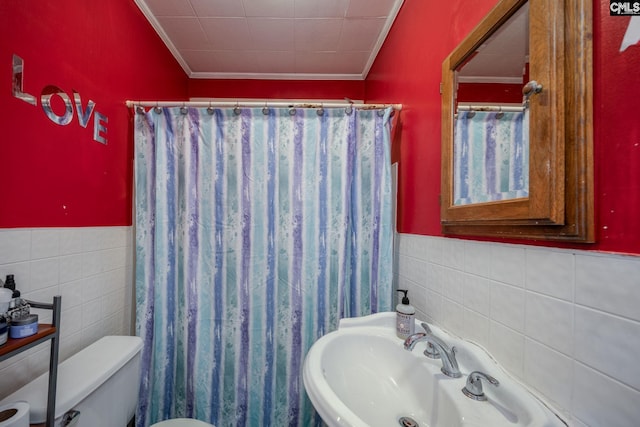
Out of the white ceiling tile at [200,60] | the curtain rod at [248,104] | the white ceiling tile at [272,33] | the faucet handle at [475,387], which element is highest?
the white ceiling tile at [272,33]

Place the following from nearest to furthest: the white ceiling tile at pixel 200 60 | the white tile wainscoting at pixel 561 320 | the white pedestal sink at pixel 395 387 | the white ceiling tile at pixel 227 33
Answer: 1. the white tile wainscoting at pixel 561 320
2. the white pedestal sink at pixel 395 387
3. the white ceiling tile at pixel 227 33
4. the white ceiling tile at pixel 200 60

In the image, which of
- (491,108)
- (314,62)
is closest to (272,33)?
(314,62)

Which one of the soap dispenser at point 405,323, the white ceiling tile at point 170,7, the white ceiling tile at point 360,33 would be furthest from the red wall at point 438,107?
the white ceiling tile at point 170,7

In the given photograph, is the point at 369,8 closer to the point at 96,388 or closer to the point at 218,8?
the point at 218,8

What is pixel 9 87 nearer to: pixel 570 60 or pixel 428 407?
pixel 570 60

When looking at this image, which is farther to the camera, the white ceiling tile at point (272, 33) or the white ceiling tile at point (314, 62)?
the white ceiling tile at point (314, 62)

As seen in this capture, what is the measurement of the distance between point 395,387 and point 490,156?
0.83m

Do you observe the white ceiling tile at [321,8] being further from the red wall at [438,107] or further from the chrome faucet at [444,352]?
the chrome faucet at [444,352]

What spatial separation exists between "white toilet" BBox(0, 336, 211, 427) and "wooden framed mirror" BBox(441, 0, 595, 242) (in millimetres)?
1349

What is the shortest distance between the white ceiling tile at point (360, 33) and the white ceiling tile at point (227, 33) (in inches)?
26.2

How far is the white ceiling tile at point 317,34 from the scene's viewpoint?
68.9 inches

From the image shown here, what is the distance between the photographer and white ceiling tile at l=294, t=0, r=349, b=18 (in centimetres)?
159

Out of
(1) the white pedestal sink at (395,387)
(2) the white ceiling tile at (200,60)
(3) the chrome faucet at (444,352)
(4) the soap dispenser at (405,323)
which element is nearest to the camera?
(1) the white pedestal sink at (395,387)

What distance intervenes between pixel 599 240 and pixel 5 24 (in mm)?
1674
